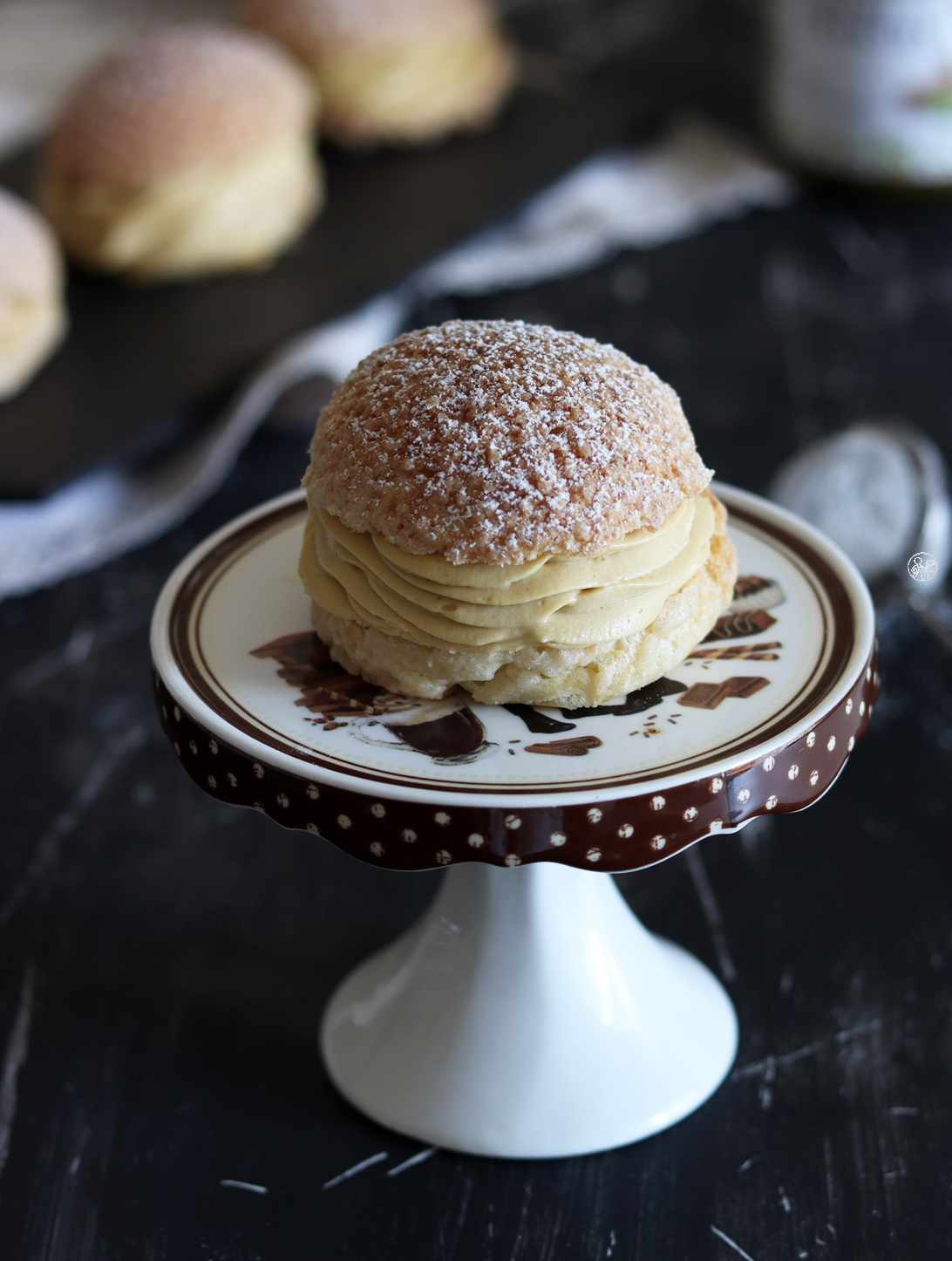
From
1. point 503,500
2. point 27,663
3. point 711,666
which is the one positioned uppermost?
point 503,500

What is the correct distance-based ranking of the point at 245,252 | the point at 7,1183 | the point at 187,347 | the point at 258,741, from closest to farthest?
the point at 258,741 < the point at 7,1183 < the point at 187,347 < the point at 245,252

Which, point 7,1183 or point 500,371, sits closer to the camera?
point 500,371

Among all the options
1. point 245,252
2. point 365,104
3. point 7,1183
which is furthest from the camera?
point 365,104

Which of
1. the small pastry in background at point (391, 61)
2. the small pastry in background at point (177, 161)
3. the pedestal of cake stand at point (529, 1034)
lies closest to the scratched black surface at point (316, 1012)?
the pedestal of cake stand at point (529, 1034)

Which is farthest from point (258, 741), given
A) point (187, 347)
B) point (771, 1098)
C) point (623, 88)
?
point (623, 88)

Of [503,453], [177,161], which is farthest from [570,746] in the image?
[177,161]

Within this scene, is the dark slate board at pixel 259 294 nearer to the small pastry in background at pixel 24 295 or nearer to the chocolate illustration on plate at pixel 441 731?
the small pastry in background at pixel 24 295

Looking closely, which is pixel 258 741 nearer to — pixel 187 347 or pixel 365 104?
pixel 187 347
